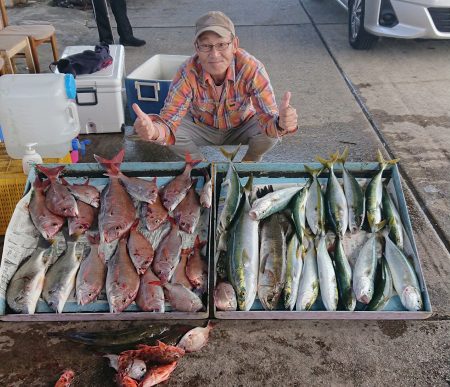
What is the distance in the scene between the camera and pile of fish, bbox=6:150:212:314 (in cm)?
234

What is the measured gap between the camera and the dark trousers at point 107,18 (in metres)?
6.16

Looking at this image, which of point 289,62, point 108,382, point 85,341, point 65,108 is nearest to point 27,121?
point 65,108

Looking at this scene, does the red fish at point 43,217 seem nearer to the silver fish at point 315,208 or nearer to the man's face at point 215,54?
the man's face at point 215,54

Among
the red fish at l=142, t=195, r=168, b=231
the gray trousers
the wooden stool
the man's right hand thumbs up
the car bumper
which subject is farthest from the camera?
the car bumper

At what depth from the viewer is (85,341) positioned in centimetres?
223

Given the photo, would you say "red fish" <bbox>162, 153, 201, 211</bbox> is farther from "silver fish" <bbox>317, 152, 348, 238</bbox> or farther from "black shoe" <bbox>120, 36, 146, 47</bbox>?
"black shoe" <bbox>120, 36, 146, 47</bbox>

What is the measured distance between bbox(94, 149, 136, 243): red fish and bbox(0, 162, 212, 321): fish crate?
0.14 meters

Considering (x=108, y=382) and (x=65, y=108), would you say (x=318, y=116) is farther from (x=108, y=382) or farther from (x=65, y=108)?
(x=108, y=382)

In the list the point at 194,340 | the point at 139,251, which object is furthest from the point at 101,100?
the point at 194,340

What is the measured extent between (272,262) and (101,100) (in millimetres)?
2450

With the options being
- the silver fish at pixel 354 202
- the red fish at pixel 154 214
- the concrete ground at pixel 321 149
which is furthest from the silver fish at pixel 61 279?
the silver fish at pixel 354 202

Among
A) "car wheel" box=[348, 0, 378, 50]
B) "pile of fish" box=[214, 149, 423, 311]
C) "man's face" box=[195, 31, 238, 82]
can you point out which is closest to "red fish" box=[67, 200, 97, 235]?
"pile of fish" box=[214, 149, 423, 311]

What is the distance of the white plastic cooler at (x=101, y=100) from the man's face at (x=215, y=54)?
1.37m

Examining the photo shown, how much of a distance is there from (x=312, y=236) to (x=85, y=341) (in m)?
1.39
